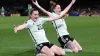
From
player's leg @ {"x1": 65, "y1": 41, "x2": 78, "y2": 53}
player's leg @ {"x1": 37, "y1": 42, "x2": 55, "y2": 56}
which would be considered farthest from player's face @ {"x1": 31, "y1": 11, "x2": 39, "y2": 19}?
player's leg @ {"x1": 65, "y1": 41, "x2": 78, "y2": 53}

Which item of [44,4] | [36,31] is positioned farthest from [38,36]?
[44,4]

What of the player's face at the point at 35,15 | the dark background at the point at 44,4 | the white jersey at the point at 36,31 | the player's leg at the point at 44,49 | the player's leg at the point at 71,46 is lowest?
the dark background at the point at 44,4

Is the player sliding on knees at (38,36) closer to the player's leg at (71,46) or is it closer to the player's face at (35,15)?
the player's face at (35,15)

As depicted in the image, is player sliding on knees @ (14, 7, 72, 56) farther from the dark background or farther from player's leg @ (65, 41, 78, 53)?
the dark background

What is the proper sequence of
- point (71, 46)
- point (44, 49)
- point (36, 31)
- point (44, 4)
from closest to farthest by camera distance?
point (44, 49) → point (36, 31) → point (71, 46) → point (44, 4)

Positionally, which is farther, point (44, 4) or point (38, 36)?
point (44, 4)

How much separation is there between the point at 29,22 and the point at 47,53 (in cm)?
112

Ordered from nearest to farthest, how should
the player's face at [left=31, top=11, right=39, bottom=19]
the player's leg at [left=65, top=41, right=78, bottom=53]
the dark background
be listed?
the player's face at [left=31, top=11, right=39, bottom=19], the player's leg at [left=65, top=41, right=78, bottom=53], the dark background

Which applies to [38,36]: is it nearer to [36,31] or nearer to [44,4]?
[36,31]

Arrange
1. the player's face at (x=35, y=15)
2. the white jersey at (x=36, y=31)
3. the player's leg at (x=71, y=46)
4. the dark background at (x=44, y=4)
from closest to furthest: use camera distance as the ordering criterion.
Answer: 1. the player's face at (x=35, y=15)
2. the white jersey at (x=36, y=31)
3. the player's leg at (x=71, y=46)
4. the dark background at (x=44, y=4)

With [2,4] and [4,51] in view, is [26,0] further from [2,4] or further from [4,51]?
[4,51]

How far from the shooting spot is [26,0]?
202 ft

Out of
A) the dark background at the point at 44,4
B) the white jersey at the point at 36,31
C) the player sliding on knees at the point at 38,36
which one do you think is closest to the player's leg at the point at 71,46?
the player sliding on knees at the point at 38,36

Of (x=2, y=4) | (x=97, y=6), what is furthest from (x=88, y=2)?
(x=2, y=4)
